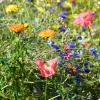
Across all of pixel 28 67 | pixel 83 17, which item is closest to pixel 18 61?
pixel 28 67

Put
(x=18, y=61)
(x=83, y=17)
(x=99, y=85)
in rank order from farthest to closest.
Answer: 1. (x=99, y=85)
2. (x=83, y=17)
3. (x=18, y=61)

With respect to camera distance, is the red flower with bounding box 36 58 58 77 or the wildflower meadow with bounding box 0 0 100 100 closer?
the red flower with bounding box 36 58 58 77

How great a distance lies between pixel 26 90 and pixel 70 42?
54cm

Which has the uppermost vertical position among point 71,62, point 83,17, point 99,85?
point 83,17

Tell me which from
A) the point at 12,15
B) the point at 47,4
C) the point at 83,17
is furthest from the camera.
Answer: the point at 47,4

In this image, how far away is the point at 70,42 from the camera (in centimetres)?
277

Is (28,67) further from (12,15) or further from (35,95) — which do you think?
(12,15)

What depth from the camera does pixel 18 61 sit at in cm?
217

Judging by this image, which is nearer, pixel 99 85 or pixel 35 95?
pixel 35 95

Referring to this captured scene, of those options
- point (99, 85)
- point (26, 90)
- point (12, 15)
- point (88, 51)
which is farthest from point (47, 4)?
point (26, 90)

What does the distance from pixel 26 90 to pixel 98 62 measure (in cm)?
61

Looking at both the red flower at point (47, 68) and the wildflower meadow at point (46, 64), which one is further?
the wildflower meadow at point (46, 64)

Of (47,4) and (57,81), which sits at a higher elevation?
(47,4)

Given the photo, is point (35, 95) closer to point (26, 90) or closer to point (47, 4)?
point (26, 90)
